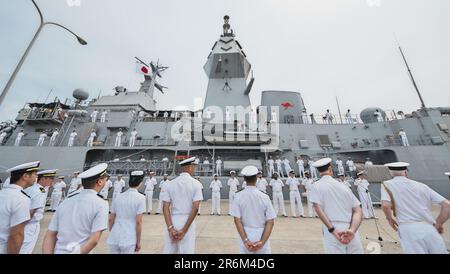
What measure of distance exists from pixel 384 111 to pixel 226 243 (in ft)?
51.7

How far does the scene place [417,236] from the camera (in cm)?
187

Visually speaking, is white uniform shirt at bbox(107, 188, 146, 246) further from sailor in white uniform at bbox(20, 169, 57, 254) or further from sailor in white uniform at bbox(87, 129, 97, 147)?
sailor in white uniform at bbox(87, 129, 97, 147)

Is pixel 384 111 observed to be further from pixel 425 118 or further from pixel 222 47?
pixel 222 47

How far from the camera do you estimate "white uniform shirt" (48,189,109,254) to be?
1425mm

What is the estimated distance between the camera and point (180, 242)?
83.4 inches

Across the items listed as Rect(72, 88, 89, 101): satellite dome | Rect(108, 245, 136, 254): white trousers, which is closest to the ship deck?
Rect(108, 245, 136, 254): white trousers

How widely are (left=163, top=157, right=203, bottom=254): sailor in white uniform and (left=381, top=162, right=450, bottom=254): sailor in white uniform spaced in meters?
2.14

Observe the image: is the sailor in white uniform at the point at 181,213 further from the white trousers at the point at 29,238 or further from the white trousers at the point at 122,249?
the white trousers at the point at 29,238

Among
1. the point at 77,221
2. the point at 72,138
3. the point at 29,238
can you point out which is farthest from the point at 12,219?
the point at 72,138

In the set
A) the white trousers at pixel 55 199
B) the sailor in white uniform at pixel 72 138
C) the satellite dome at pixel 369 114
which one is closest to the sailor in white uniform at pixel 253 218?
the white trousers at pixel 55 199

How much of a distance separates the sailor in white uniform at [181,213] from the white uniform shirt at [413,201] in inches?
84.8

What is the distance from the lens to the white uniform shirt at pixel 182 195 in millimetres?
Result: 2199

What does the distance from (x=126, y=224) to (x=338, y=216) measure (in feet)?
7.35
